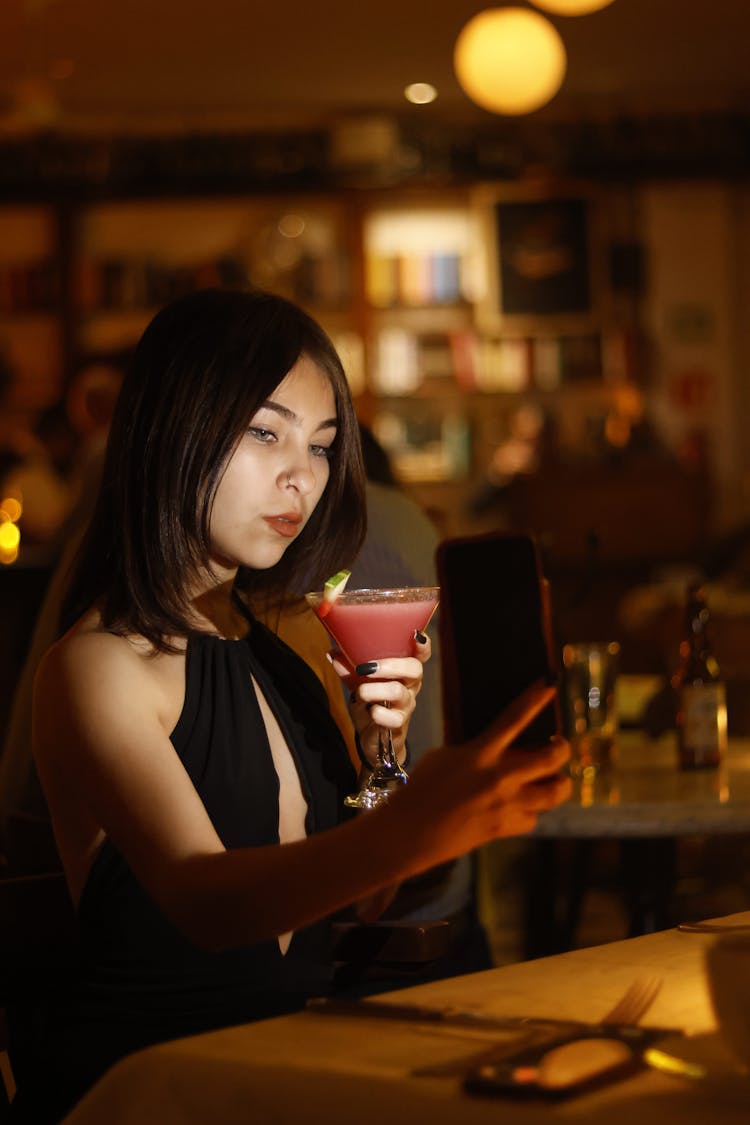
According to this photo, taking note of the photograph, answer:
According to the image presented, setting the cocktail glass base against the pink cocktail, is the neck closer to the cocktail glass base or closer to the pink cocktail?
the pink cocktail

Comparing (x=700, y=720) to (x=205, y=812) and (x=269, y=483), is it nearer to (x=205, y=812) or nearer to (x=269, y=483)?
(x=269, y=483)

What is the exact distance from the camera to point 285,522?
5.62 ft

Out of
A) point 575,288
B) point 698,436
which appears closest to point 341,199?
point 575,288

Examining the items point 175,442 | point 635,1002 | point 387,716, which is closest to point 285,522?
point 175,442

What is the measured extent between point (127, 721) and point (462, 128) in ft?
25.2

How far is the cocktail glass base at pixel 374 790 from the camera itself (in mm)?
1814

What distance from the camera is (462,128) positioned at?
870 cm

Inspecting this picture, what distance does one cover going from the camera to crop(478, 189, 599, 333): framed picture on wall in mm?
8539

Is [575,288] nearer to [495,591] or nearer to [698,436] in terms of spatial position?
[698,436]

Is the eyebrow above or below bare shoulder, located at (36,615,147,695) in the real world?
above

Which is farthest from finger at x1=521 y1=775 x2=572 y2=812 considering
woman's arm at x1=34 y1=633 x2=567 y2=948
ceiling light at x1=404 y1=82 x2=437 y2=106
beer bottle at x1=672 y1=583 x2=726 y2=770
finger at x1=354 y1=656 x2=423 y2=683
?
ceiling light at x1=404 y1=82 x2=437 y2=106

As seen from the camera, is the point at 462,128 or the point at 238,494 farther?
the point at 462,128

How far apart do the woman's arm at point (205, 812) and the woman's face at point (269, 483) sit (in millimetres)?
186

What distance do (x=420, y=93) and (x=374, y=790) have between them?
7.31 meters
